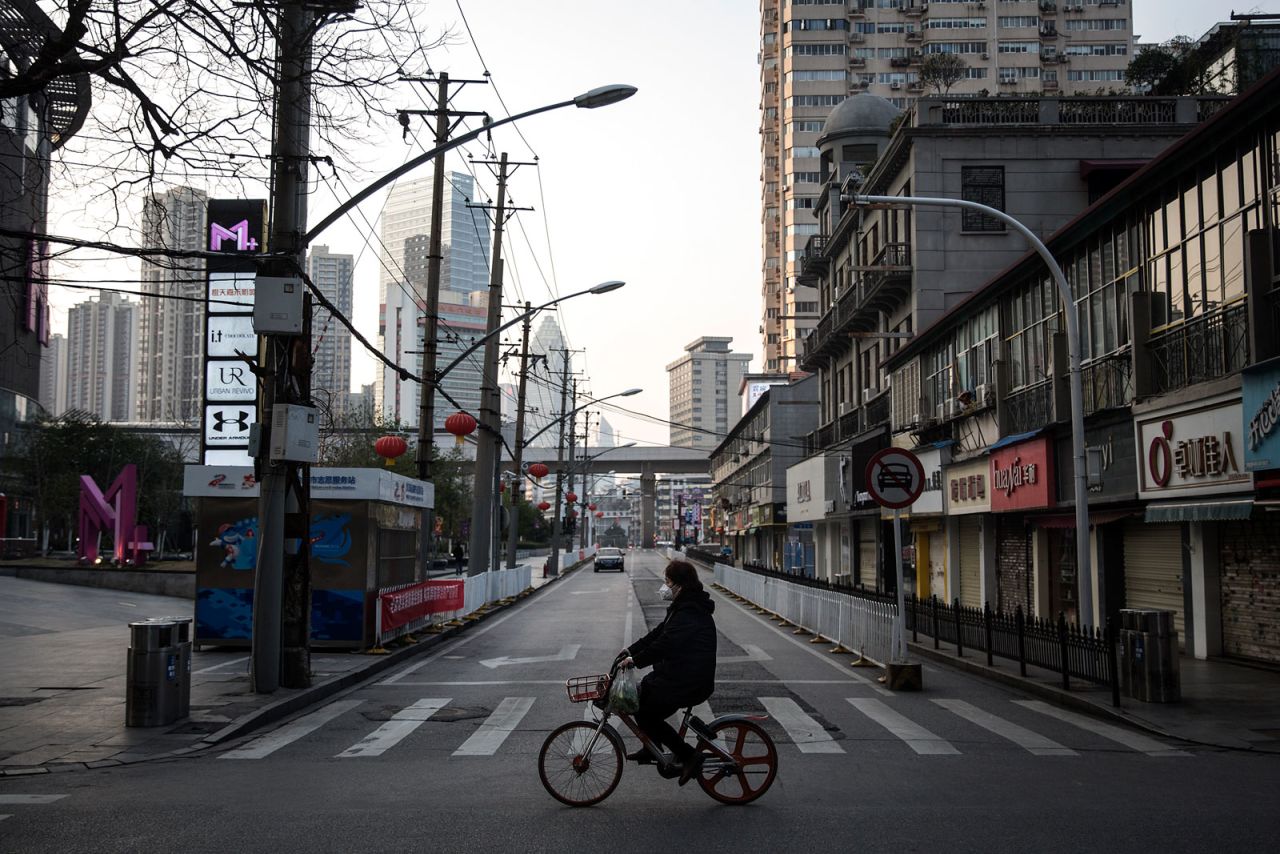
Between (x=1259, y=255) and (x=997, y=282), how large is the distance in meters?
11.1

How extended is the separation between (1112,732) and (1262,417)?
5.28m

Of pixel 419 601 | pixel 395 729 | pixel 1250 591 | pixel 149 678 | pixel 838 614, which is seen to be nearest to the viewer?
pixel 149 678

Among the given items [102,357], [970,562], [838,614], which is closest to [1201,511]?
[838,614]

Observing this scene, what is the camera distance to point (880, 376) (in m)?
43.1

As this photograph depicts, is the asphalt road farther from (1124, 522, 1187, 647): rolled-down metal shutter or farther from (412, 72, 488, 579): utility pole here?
(412, 72, 488, 579): utility pole

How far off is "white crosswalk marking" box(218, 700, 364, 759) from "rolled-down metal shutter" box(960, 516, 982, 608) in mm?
20896

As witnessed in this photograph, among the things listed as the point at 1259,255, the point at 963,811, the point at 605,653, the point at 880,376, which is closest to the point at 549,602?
the point at 880,376

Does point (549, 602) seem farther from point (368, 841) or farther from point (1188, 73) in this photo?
point (368, 841)

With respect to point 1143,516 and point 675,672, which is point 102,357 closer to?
point 1143,516

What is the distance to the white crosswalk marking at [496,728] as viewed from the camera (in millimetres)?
10930

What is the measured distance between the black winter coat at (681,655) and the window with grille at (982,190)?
31389 millimetres

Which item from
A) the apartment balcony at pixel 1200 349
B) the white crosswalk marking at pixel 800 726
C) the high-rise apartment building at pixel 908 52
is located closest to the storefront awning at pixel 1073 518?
the apartment balcony at pixel 1200 349

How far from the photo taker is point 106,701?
1379 centimetres

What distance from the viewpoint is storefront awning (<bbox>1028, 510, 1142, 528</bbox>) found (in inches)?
794
